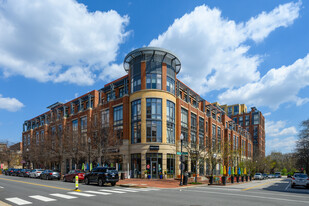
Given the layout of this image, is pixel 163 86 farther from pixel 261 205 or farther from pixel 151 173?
pixel 261 205

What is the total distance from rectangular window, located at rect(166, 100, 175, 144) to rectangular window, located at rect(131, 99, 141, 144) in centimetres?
452

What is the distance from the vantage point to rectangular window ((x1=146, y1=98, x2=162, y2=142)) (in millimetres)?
39344

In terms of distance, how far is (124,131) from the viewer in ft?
137

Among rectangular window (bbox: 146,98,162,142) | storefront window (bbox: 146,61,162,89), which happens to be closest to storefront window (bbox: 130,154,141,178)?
rectangular window (bbox: 146,98,162,142)

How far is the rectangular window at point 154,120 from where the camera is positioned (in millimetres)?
39344

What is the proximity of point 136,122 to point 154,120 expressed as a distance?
3.14 metres

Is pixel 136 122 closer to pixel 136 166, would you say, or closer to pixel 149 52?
pixel 136 166

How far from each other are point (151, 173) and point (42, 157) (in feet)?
98.0

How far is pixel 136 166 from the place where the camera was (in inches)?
1548

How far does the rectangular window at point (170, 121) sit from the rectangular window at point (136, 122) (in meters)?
4.52

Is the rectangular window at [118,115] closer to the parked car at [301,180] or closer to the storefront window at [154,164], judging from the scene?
the storefront window at [154,164]

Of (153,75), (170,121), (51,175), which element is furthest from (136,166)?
(153,75)

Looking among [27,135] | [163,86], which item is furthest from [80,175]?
[27,135]

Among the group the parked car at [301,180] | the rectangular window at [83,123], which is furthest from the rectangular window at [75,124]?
the parked car at [301,180]
